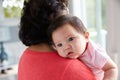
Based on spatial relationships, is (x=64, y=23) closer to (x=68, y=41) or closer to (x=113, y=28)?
(x=68, y=41)

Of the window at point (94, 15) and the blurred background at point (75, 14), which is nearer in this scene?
the blurred background at point (75, 14)

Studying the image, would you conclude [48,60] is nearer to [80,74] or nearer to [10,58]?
[80,74]

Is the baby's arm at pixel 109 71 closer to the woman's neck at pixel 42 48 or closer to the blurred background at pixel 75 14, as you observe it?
the woman's neck at pixel 42 48

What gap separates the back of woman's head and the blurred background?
0.62m

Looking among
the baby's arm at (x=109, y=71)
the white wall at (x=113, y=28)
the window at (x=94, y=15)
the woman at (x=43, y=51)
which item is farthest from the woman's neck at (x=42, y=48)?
the window at (x=94, y=15)

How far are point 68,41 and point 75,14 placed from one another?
4.24 ft

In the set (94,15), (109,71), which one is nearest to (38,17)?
(109,71)

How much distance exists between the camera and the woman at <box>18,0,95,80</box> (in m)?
0.92

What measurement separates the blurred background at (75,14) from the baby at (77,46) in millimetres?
518

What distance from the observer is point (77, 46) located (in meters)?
0.97

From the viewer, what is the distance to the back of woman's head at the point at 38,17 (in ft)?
3.19

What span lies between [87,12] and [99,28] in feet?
1.13

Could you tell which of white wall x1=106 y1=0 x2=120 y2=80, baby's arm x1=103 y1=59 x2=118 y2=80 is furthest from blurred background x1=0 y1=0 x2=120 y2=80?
baby's arm x1=103 y1=59 x2=118 y2=80

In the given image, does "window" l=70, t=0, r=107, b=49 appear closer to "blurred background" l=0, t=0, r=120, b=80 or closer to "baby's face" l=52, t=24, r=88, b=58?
"blurred background" l=0, t=0, r=120, b=80
